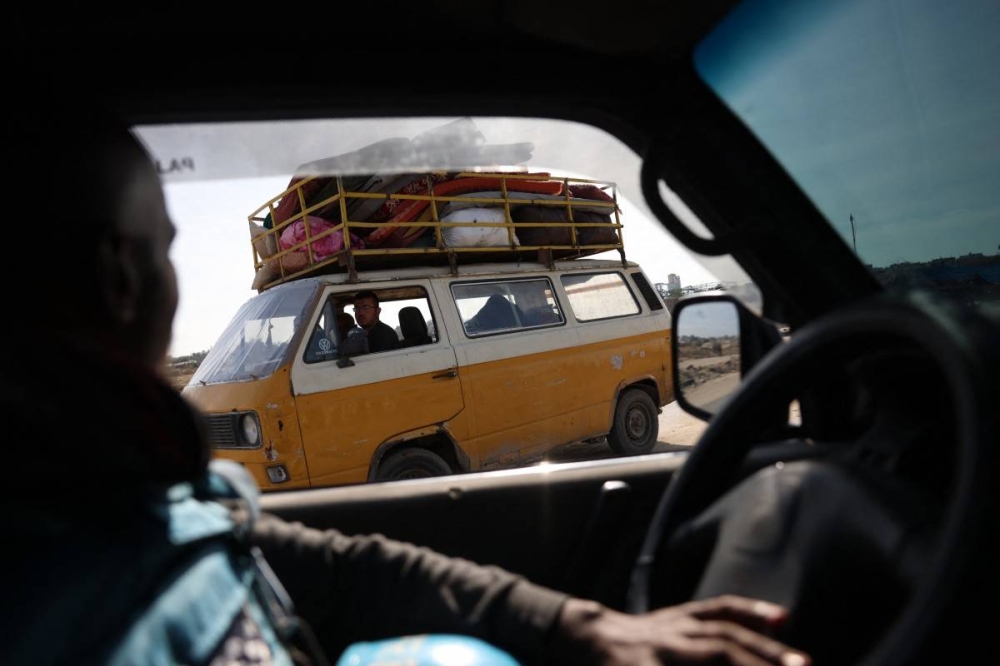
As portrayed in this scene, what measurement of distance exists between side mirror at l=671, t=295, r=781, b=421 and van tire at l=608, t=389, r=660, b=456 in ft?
16.2

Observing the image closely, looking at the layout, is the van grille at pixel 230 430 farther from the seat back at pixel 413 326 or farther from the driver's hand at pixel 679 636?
the driver's hand at pixel 679 636

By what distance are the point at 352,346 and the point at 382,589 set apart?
3.35 m

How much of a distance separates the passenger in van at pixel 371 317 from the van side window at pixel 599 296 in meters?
2.14

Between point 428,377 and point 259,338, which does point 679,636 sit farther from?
point 259,338

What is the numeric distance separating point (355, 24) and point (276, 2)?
14 centimetres

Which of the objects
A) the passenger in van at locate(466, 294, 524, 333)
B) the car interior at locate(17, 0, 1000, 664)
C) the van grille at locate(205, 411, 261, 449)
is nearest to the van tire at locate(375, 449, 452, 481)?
the van grille at locate(205, 411, 261, 449)

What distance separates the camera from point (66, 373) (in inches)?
28.8

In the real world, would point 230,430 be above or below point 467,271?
below

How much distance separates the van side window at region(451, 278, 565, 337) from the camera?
18.2ft

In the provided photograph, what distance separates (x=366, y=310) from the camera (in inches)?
201

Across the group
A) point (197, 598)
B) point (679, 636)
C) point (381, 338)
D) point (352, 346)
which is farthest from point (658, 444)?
point (197, 598)

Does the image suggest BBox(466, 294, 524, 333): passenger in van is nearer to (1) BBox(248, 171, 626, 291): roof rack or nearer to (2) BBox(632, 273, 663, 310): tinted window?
(1) BBox(248, 171, 626, 291): roof rack

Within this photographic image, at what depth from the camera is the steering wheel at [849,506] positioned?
25.0 inches

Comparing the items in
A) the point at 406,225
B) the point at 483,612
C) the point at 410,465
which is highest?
the point at 406,225
